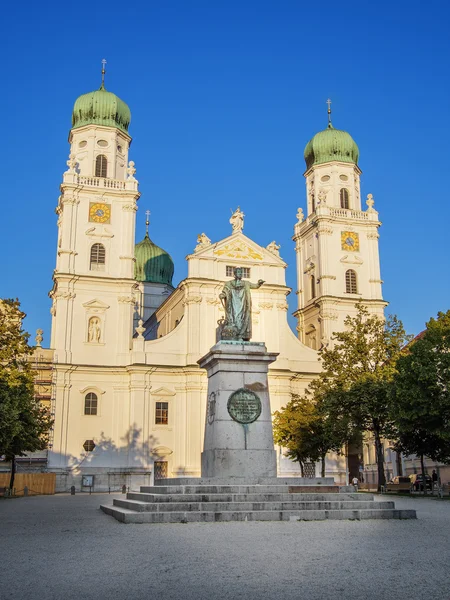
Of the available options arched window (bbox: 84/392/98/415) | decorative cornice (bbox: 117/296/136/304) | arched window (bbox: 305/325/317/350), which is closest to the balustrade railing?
decorative cornice (bbox: 117/296/136/304)

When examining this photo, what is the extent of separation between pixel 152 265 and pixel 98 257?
21402 mm

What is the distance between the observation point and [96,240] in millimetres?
52719

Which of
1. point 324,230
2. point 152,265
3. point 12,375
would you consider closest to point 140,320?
point 324,230

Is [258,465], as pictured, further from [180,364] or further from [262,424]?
[180,364]

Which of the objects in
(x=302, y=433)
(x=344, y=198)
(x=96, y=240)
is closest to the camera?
(x=302, y=433)

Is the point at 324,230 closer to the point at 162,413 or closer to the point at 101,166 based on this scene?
the point at 101,166

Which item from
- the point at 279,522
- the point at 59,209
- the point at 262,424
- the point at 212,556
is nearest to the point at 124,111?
the point at 59,209

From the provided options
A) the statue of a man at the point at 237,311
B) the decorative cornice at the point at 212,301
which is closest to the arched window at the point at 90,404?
the decorative cornice at the point at 212,301

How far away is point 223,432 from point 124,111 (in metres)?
43.9

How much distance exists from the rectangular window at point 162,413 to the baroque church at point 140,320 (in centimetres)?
7

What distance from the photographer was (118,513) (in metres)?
16.8

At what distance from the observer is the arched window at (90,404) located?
4903cm

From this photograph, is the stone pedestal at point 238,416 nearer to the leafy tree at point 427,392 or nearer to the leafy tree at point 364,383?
the leafy tree at point 427,392

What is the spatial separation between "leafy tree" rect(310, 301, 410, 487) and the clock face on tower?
72.8ft
